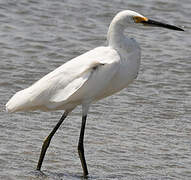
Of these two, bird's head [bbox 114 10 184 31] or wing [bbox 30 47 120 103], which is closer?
wing [bbox 30 47 120 103]

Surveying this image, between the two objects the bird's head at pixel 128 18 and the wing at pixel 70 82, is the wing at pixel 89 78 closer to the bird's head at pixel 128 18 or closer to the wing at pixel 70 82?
the wing at pixel 70 82

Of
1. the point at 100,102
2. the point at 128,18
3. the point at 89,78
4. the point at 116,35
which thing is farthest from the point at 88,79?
the point at 100,102

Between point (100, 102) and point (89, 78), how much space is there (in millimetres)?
2576

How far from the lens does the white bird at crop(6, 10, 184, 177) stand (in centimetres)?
647

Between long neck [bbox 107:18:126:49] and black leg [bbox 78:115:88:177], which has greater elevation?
long neck [bbox 107:18:126:49]

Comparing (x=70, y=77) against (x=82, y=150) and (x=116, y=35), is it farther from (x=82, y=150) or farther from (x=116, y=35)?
(x=82, y=150)

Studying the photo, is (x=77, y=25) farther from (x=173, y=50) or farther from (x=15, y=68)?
(x=15, y=68)

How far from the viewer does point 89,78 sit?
646 centimetres

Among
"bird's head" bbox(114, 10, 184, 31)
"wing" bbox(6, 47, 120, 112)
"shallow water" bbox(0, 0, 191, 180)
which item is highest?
"bird's head" bbox(114, 10, 184, 31)

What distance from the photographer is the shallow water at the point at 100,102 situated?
6871 mm

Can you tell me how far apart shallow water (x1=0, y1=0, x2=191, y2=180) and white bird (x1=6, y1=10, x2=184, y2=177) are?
35cm

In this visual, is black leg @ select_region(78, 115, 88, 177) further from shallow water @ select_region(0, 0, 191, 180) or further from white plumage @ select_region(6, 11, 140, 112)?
white plumage @ select_region(6, 11, 140, 112)

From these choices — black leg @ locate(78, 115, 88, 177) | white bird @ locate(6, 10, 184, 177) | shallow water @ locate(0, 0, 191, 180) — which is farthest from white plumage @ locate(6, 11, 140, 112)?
shallow water @ locate(0, 0, 191, 180)

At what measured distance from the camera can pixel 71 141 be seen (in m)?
7.50
